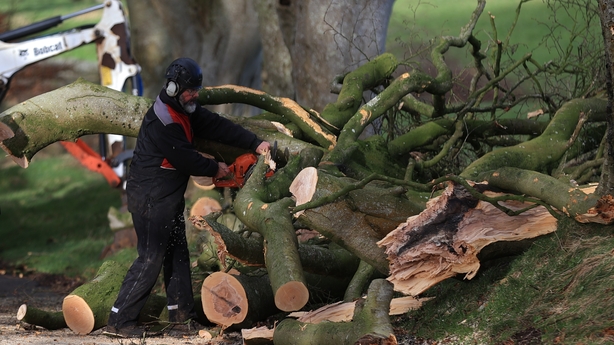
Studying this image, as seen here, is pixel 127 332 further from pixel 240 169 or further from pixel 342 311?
pixel 342 311

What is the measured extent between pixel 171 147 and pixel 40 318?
1701mm

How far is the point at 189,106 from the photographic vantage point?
241 inches

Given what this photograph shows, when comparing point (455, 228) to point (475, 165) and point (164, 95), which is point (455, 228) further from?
point (164, 95)

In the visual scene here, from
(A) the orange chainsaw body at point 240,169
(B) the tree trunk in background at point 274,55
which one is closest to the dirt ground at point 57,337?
(A) the orange chainsaw body at point 240,169

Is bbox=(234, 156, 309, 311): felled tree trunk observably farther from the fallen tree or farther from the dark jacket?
the dark jacket

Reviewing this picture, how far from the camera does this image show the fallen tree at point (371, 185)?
520cm

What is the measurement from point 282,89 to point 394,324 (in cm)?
830

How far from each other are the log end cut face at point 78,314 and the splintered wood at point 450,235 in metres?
2.42

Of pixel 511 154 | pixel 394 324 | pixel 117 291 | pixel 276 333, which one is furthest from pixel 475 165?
pixel 117 291

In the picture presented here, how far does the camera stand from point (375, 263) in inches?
219

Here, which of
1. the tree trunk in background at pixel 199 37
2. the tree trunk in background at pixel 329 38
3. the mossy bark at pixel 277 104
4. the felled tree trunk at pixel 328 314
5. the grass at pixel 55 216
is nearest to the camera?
the felled tree trunk at pixel 328 314

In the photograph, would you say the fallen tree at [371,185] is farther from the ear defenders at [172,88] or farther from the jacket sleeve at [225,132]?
the ear defenders at [172,88]

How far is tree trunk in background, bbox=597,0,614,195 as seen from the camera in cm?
451

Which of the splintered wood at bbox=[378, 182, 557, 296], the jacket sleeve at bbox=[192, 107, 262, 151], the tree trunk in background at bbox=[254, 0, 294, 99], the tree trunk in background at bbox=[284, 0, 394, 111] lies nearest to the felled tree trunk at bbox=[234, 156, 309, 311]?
the jacket sleeve at bbox=[192, 107, 262, 151]
